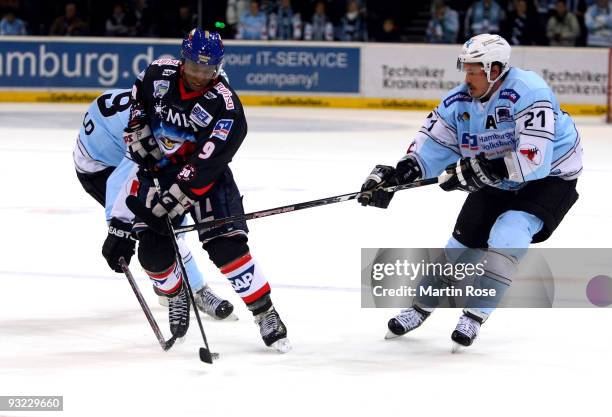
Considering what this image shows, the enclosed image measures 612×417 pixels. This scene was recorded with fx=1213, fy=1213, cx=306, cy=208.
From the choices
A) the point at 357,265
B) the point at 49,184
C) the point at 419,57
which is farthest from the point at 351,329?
the point at 419,57

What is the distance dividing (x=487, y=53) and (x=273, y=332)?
4.26 feet

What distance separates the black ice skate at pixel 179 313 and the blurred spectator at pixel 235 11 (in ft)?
39.3

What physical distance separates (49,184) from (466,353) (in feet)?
16.5

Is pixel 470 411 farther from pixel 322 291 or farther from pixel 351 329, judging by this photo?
pixel 322 291

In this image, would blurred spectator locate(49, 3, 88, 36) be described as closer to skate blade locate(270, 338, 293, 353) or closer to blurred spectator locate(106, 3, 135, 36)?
blurred spectator locate(106, 3, 135, 36)

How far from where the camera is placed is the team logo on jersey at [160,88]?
4.47 metres

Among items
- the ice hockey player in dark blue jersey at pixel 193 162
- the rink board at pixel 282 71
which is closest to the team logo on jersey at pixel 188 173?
the ice hockey player in dark blue jersey at pixel 193 162

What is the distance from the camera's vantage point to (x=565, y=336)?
4.75 m

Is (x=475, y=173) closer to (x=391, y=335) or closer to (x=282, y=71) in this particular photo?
(x=391, y=335)

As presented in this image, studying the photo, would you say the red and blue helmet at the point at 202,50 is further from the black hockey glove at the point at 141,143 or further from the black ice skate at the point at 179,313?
the black ice skate at the point at 179,313

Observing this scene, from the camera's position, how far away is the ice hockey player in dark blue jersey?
4348 mm

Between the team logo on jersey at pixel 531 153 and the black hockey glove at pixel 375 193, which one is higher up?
the team logo on jersey at pixel 531 153

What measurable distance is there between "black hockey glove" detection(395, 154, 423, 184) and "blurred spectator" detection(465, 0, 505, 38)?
37.1 ft

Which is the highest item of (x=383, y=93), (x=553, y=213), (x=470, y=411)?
(x=553, y=213)
